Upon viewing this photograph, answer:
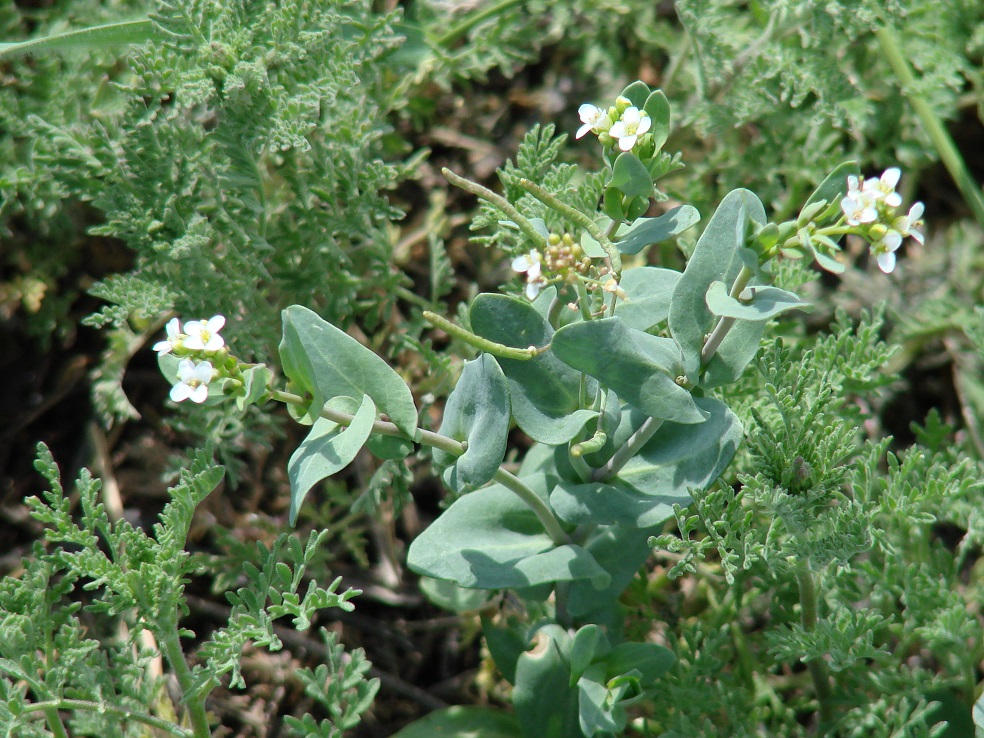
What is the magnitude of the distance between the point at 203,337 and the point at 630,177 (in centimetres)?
82

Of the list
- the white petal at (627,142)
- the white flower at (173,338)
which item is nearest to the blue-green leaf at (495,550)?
the white flower at (173,338)

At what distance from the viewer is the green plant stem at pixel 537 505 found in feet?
5.85

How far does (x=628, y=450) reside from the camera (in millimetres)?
1848

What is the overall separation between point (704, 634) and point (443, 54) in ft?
6.50

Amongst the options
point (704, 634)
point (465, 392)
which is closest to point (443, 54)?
point (465, 392)

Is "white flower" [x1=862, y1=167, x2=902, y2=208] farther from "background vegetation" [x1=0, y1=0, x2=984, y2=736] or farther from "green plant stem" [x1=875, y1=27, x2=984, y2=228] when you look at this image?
"green plant stem" [x1=875, y1=27, x2=984, y2=228]

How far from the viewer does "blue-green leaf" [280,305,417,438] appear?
1.67 meters

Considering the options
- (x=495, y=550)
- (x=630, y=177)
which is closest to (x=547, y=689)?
(x=495, y=550)

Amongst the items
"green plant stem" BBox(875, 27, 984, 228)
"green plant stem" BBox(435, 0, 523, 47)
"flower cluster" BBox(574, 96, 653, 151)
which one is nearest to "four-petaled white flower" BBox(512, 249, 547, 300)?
"flower cluster" BBox(574, 96, 653, 151)

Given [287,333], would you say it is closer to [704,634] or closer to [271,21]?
[271,21]

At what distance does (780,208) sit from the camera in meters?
2.77

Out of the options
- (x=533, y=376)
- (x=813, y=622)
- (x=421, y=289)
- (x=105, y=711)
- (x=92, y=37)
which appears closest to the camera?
(x=533, y=376)

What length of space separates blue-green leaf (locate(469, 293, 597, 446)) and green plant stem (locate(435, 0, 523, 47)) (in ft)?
5.17

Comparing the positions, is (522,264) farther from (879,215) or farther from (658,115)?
(879,215)
